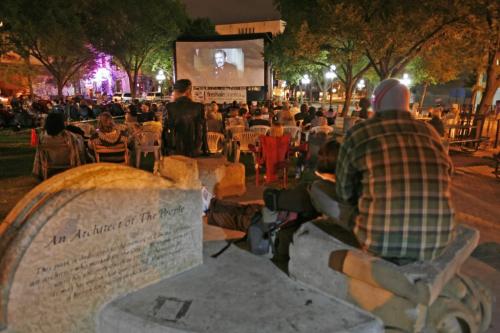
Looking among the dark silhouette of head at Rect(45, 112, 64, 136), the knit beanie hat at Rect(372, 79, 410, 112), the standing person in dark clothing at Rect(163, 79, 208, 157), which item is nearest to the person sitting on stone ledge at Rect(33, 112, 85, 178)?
the dark silhouette of head at Rect(45, 112, 64, 136)

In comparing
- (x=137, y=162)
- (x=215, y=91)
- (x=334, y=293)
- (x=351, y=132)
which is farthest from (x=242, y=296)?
(x=215, y=91)

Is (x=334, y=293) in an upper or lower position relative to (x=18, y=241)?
lower

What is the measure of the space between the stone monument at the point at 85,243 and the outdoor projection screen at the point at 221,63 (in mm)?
17782

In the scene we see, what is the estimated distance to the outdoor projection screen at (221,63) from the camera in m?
20.5

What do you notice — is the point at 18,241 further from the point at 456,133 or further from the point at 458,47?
the point at 458,47

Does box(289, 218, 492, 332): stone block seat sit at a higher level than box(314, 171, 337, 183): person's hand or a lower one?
lower

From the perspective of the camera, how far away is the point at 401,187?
8.59 feet

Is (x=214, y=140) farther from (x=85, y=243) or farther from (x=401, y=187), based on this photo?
(x=401, y=187)

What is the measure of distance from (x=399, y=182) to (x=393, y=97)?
21.6 inches

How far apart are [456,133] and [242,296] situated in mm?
13155

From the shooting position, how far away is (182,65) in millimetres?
20891

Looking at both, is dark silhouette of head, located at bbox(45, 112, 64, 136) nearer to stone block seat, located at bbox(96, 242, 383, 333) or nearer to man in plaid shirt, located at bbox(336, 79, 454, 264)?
stone block seat, located at bbox(96, 242, 383, 333)

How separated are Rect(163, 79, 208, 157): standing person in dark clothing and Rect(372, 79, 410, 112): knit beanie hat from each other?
3.55 meters

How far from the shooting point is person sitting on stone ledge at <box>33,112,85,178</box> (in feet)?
19.0
